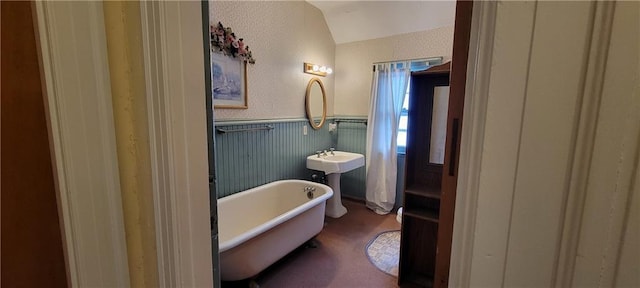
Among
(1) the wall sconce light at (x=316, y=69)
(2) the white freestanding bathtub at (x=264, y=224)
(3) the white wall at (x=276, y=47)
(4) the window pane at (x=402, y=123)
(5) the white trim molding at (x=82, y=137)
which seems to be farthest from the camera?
(4) the window pane at (x=402, y=123)

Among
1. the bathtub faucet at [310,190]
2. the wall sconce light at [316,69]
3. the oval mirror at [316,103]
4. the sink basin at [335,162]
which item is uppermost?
the wall sconce light at [316,69]

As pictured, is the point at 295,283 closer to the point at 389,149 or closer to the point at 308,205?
the point at 308,205

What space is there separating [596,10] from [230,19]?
253 cm

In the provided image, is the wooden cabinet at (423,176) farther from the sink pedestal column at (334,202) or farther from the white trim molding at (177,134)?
the white trim molding at (177,134)

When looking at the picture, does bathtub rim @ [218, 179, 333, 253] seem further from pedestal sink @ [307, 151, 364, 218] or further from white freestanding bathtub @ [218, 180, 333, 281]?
pedestal sink @ [307, 151, 364, 218]

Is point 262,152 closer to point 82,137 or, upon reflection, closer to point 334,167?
point 334,167

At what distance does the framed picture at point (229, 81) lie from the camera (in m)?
2.34

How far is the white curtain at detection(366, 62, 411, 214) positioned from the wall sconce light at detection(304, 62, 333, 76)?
1.99ft

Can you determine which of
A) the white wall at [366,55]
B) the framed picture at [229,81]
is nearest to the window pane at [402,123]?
the white wall at [366,55]

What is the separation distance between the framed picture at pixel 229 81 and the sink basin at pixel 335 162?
107cm

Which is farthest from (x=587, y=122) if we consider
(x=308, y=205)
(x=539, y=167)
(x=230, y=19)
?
(x=230, y=19)

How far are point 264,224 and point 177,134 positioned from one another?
4.57 feet

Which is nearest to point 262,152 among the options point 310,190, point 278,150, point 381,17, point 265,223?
point 278,150

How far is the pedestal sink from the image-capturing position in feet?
10.3
